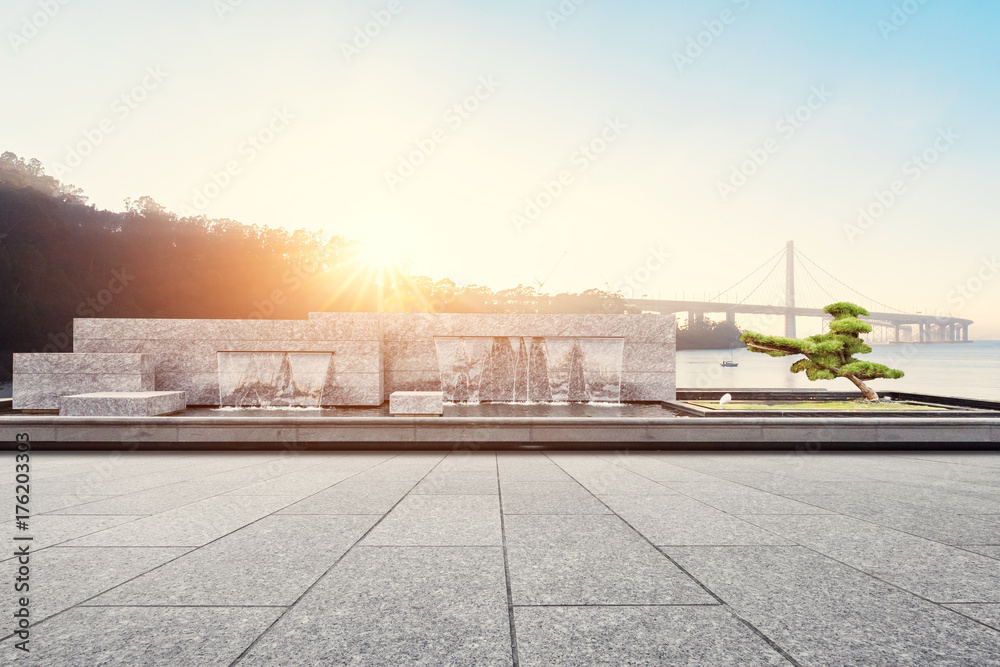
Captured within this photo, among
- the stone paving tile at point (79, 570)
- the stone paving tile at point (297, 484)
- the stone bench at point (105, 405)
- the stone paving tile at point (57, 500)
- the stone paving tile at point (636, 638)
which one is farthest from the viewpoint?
the stone bench at point (105, 405)

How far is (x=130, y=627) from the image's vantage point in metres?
3.54

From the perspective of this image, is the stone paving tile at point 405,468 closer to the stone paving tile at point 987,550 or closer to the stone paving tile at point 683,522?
the stone paving tile at point 683,522

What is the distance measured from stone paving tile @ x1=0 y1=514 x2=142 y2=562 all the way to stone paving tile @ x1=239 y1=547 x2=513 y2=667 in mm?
3061

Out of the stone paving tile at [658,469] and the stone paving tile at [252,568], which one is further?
the stone paving tile at [658,469]

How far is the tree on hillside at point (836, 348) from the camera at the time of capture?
15.5 metres

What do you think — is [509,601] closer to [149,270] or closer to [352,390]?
[352,390]

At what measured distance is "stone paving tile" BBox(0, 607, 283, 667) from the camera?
3186 millimetres

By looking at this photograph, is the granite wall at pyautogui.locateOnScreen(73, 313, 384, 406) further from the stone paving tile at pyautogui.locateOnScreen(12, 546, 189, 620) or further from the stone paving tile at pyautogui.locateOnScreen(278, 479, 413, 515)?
the stone paving tile at pyautogui.locateOnScreen(12, 546, 189, 620)

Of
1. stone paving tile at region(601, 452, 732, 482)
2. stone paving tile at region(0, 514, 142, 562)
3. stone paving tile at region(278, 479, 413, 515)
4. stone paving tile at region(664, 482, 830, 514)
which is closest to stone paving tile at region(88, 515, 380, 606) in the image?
stone paving tile at region(278, 479, 413, 515)

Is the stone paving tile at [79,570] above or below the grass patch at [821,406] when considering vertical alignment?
below

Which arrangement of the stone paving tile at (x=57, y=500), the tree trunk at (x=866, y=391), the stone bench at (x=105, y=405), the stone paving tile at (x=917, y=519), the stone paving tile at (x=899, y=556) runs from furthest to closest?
the tree trunk at (x=866, y=391), the stone bench at (x=105, y=405), the stone paving tile at (x=57, y=500), the stone paving tile at (x=917, y=519), the stone paving tile at (x=899, y=556)

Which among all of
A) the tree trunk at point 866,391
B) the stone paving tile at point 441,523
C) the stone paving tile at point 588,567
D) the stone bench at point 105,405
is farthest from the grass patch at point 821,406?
the stone bench at point 105,405

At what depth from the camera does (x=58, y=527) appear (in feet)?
18.8

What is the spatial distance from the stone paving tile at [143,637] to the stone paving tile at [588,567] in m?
1.92
